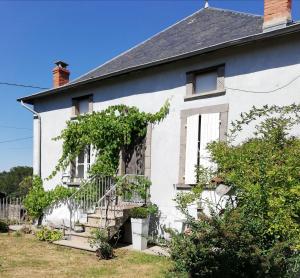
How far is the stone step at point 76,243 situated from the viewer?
7.52 meters

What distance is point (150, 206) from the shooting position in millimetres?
8398

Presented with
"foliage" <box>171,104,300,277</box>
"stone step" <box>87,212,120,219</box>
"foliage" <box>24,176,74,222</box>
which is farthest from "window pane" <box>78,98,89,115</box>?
"foliage" <box>171,104,300,277</box>

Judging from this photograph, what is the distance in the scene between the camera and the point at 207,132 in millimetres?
7832

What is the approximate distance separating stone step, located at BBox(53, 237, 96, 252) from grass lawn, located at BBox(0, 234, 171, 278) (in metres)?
0.10

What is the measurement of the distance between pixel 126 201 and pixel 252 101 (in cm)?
389

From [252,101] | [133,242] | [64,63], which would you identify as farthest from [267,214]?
[64,63]

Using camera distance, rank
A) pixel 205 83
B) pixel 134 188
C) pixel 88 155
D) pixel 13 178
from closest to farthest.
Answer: pixel 205 83, pixel 134 188, pixel 88 155, pixel 13 178

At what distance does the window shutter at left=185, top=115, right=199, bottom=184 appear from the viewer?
26.2 feet

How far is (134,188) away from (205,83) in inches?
119

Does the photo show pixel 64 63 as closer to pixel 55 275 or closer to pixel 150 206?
pixel 150 206

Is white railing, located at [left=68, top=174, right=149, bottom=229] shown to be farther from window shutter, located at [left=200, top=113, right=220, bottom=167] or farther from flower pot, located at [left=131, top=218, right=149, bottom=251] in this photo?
window shutter, located at [left=200, top=113, right=220, bottom=167]

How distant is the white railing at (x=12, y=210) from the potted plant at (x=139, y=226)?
5.45 meters

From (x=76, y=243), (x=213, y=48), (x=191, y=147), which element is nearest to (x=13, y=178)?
(x=76, y=243)

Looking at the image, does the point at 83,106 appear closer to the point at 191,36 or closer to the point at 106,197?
the point at 106,197
